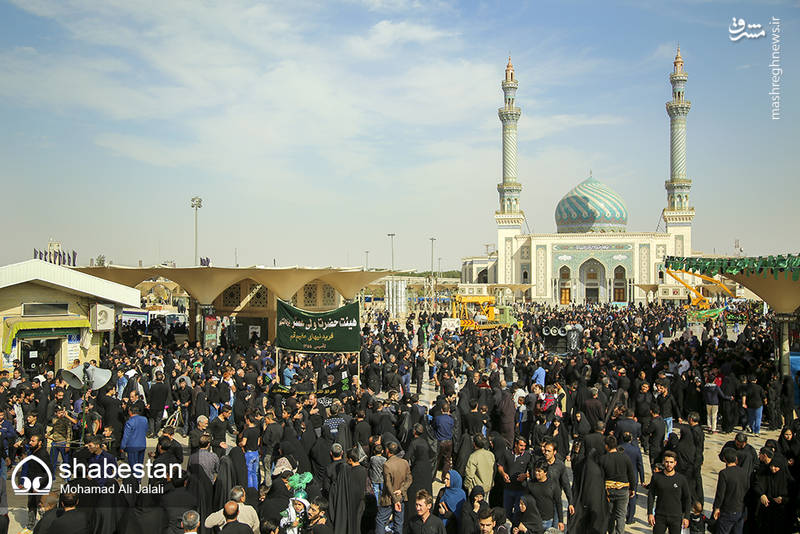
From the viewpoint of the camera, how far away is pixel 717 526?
5445 millimetres

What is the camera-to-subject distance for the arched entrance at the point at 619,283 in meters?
48.7

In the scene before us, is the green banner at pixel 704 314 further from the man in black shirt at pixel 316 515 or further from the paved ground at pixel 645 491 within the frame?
the man in black shirt at pixel 316 515

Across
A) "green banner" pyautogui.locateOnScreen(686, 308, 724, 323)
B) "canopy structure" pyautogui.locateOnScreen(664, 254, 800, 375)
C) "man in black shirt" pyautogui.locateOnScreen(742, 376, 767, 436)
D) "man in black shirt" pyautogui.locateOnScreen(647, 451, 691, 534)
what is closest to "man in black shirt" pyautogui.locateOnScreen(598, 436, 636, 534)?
"man in black shirt" pyautogui.locateOnScreen(647, 451, 691, 534)

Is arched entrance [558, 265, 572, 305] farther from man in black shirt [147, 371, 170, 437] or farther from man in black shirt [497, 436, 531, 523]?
man in black shirt [497, 436, 531, 523]

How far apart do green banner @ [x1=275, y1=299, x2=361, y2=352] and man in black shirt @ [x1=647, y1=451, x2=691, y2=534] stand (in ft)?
23.8

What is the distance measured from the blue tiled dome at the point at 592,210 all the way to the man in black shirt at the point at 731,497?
4830 cm

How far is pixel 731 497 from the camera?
5.33 m

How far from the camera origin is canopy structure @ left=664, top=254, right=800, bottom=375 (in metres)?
11.6

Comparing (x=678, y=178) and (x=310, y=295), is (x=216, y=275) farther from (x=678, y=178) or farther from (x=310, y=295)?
(x=678, y=178)

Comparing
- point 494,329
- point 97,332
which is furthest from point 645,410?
point 494,329

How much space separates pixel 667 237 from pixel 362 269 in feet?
116

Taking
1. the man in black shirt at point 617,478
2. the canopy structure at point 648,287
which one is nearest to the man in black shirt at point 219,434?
the man in black shirt at point 617,478

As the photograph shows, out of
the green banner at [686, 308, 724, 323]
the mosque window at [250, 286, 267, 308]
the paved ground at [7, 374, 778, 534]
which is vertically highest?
the mosque window at [250, 286, 267, 308]

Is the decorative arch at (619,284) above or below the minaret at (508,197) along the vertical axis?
below
